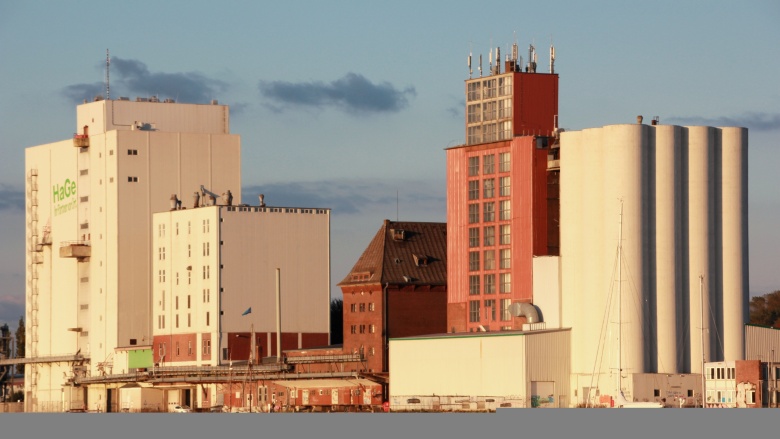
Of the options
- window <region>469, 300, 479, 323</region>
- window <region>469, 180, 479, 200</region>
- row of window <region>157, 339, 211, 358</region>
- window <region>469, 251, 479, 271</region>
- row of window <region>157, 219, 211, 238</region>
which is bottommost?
row of window <region>157, 339, 211, 358</region>

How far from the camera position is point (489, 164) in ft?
497

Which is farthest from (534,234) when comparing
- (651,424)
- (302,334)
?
(302,334)

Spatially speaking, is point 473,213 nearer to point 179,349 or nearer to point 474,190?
point 474,190

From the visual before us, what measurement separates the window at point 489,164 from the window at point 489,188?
78cm

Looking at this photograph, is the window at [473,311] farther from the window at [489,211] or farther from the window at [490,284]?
the window at [489,211]

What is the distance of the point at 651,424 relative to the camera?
125 meters

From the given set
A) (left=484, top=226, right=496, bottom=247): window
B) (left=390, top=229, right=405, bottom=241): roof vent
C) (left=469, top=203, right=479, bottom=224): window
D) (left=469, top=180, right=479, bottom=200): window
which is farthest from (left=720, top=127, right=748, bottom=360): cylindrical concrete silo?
(left=390, top=229, right=405, bottom=241): roof vent

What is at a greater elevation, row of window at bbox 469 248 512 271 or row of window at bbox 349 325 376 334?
row of window at bbox 469 248 512 271

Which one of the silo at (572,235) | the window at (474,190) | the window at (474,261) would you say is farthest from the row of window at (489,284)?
the silo at (572,235)

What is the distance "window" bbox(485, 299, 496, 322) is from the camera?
150 m

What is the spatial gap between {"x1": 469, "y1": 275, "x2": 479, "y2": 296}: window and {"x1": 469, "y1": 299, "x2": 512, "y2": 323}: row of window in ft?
2.58

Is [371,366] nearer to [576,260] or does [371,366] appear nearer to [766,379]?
[576,260]

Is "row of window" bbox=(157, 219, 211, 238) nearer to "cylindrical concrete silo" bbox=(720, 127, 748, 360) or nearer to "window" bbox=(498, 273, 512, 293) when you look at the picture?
"window" bbox=(498, 273, 512, 293)

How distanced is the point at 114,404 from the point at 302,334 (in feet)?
90.1
